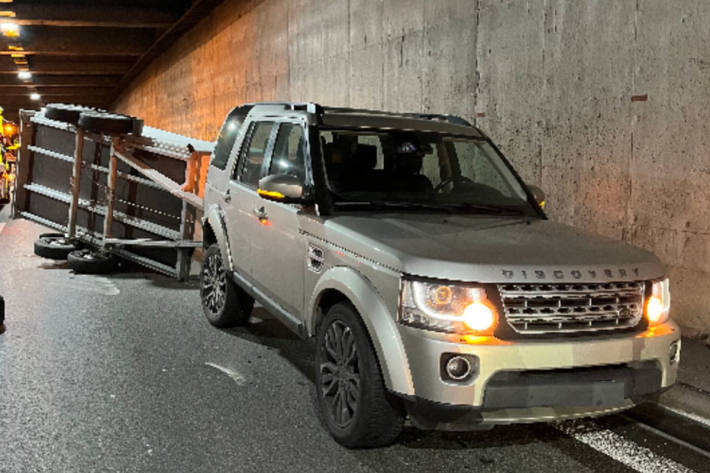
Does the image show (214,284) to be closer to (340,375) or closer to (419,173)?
(419,173)

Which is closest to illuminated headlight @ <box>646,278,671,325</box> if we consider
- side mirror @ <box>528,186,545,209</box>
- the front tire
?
side mirror @ <box>528,186,545,209</box>

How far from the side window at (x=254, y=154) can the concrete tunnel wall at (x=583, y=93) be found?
311 cm

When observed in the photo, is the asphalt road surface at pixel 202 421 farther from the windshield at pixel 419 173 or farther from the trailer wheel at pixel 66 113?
the trailer wheel at pixel 66 113

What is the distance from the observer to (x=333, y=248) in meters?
4.26

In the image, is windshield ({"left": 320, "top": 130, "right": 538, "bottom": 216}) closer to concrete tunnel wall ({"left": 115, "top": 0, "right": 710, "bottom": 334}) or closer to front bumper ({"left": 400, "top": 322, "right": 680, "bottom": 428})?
front bumper ({"left": 400, "top": 322, "right": 680, "bottom": 428})

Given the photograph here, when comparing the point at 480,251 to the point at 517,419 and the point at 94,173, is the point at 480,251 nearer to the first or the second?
the point at 517,419

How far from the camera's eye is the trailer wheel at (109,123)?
9008 mm

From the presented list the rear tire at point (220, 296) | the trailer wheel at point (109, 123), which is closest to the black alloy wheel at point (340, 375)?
the rear tire at point (220, 296)

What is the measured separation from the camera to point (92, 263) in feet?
30.8

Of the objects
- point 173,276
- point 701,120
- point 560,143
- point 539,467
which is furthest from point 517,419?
point 173,276

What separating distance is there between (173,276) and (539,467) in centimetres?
629

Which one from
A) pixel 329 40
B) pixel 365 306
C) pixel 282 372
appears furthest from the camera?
pixel 329 40

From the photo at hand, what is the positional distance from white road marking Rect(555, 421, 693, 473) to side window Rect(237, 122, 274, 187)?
2924 millimetres

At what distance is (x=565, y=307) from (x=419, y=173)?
67.4 inches
